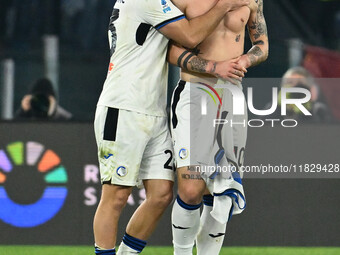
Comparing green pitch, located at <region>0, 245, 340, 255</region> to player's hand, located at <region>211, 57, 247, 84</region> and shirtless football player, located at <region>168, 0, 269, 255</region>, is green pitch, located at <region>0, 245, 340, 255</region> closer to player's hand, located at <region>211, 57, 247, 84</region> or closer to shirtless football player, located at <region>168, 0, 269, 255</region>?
shirtless football player, located at <region>168, 0, 269, 255</region>

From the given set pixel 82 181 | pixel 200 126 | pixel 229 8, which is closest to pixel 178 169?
pixel 200 126

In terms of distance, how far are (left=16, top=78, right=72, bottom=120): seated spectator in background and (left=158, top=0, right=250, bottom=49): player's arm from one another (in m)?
2.39

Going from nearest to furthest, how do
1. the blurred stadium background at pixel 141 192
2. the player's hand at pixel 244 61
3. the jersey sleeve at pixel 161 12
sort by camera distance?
the jersey sleeve at pixel 161 12 → the player's hand at pixel 244 61 → the blurred stadium background at pixel 141 192

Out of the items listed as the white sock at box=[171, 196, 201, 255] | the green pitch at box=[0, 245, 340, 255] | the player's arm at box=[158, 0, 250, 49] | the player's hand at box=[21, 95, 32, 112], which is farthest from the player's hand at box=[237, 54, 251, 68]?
the player's hand at box=[21, 95, 32, 112]

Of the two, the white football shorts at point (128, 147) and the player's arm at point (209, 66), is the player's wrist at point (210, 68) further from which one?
the white football shorts at point (128, 147)

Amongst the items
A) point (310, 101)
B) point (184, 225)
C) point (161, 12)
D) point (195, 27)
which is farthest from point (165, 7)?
point (310, 101)

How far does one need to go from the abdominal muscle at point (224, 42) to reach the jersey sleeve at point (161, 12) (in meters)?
0.34

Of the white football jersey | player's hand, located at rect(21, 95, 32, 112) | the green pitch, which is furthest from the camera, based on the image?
player's hand, located at rect(21, 95, 32, 112)

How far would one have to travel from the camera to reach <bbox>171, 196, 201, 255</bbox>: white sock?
6.53 metres

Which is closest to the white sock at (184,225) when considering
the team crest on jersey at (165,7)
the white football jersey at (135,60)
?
the white football jersey at (135,60)

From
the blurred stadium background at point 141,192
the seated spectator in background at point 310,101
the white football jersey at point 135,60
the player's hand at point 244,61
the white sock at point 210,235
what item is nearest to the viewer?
the white football jersey at point 135,60

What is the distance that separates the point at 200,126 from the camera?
655 cm

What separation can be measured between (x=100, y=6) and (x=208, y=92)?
2675mm

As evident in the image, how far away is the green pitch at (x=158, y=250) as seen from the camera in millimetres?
7875
